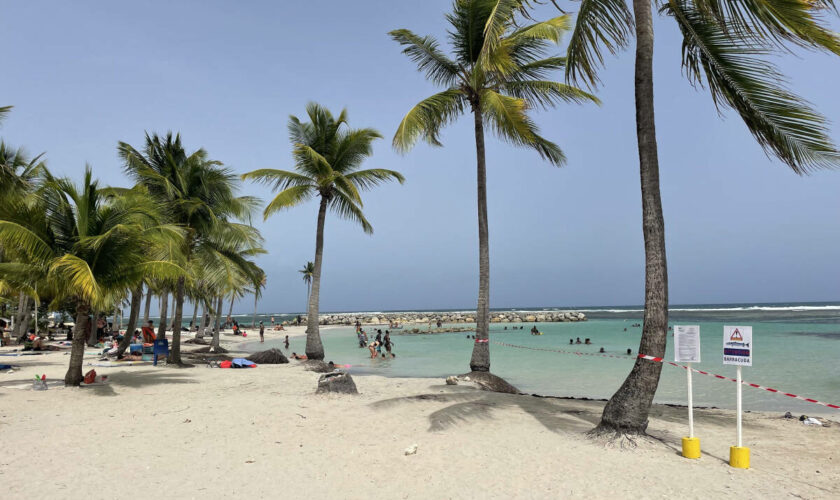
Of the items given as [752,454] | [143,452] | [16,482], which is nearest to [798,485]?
[752,454]

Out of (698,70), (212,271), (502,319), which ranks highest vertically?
(698,70)

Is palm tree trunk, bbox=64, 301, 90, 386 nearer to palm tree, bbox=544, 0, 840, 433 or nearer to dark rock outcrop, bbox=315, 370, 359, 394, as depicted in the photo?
dark rock outcrop, bbox=315, 370, 359, 394

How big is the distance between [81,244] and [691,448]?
11574mm

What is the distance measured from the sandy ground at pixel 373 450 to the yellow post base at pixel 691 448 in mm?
119

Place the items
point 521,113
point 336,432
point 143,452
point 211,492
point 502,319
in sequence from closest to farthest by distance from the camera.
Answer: point 211,492 < point 143,452 < point 336,432 < point 521,113 < point 502,319

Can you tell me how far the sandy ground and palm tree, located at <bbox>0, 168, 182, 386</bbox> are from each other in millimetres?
2216

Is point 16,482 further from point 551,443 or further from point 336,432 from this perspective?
point 551,443

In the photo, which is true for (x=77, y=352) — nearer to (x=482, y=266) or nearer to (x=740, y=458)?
(x=482, y=266)

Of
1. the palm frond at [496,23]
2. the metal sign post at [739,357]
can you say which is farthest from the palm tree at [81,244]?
the metal sign post at [739,357]

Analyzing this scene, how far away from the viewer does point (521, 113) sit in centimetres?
1066

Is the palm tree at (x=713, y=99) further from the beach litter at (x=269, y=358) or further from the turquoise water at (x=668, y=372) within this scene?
the beach litter at (x=269, y=358)

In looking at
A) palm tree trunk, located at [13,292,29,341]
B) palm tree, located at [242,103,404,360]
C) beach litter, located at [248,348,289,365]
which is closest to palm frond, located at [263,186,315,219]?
palm tree, located at [242,103,404,360]

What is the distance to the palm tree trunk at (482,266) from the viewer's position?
40.2 ft

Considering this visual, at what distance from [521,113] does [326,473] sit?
856 centimetres
